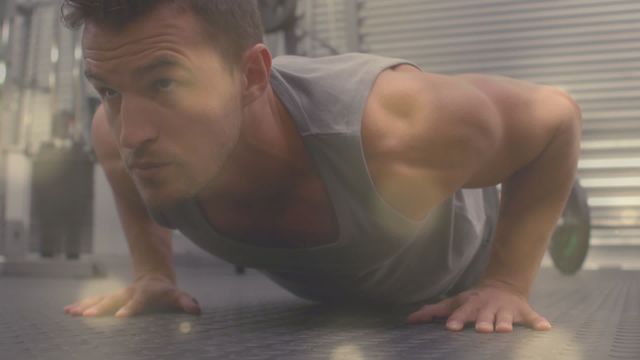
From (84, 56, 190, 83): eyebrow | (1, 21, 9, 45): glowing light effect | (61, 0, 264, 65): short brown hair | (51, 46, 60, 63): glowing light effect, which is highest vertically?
(1, 21, 9, 45): glowing light effect

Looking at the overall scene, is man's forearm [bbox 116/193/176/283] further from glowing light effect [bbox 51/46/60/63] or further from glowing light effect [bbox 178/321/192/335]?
glowing light effect [bbox 51/46/60/63]

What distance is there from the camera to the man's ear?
3.60 ft

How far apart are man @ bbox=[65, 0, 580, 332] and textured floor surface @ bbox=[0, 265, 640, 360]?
8cm

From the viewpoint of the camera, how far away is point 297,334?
1.12 metres

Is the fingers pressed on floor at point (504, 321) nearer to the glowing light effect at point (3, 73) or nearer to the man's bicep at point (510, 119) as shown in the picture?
the man's bicep at point (510, 119)

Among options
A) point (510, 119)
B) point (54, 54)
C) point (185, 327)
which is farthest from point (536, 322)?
point (54, 54)

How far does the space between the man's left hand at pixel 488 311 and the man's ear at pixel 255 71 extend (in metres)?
0.44

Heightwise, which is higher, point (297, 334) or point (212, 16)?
point (212, 16)

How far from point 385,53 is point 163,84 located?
123 inches

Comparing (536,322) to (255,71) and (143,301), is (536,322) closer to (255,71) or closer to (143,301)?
(255,71)

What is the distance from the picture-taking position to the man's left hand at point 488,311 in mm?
1157

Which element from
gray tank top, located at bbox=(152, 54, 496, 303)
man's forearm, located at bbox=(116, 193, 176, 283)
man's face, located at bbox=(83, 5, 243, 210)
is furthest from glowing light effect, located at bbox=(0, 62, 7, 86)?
man's face, located at bbox=(83, 5, 243, 210)

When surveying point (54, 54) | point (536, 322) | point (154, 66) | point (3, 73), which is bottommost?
point (536, 322)

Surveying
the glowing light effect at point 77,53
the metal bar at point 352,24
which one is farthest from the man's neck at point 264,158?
the metal bar at point 352,24
